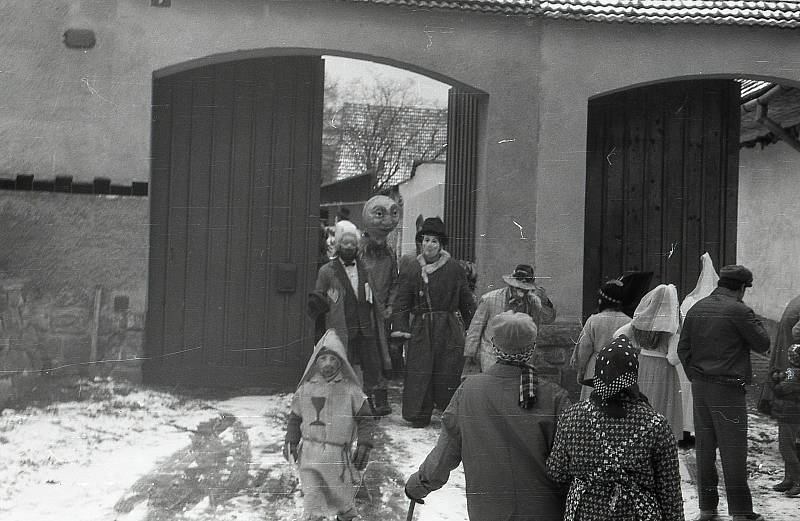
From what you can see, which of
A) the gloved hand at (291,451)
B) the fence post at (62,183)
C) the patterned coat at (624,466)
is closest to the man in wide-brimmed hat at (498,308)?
the gloved hand at (291,451)

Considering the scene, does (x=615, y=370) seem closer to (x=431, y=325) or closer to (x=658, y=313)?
(x=431, y=325)

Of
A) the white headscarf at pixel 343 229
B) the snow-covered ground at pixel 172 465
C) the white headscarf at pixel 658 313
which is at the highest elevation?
the white headscarf at pixel 343 229

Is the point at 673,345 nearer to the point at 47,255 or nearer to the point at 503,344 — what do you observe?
the point at 503,344

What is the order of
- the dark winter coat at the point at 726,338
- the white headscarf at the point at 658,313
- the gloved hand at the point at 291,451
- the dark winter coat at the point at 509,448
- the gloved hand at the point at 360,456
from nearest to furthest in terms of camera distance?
the dark winter coat at the point at 509,448 → the gloved hand at the point at 291,451 → the gloved hand at the point at 360,456 → the dark winter coat at the point at 726,338 → the white headscarf at the point at 658,313

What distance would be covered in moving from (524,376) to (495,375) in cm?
10

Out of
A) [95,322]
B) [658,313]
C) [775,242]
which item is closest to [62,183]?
[95,322]

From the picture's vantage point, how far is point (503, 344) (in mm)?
2977

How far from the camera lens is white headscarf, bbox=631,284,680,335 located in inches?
196

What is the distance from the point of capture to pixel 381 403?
4938mm

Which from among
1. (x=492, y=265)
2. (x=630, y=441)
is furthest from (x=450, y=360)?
(x=630, y=441)

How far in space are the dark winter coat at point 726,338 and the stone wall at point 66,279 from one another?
2.96 meters

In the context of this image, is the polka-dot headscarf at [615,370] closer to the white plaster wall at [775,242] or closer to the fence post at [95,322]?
the white plaster wall at [775,242]

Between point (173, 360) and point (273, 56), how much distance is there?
1763mm

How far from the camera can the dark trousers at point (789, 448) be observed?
4887mm
